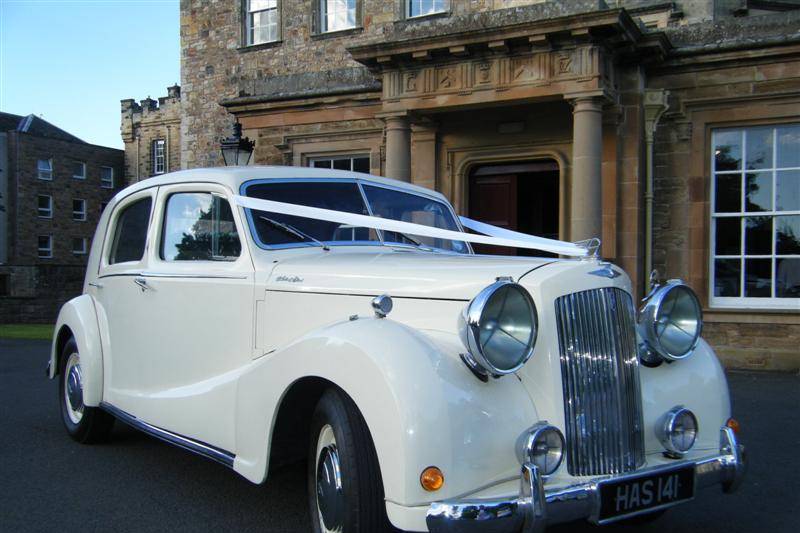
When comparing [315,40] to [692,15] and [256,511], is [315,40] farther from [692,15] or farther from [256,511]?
[256,511]

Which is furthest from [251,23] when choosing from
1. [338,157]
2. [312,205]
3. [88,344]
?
[312,205]

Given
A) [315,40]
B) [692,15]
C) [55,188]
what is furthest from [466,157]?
[55,188]

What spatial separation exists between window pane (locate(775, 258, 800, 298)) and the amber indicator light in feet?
29.8

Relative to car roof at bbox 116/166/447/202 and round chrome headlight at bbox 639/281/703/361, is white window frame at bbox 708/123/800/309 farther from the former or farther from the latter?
round chrome headlight at bbox 639/281/703/361

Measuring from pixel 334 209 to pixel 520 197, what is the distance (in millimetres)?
7975

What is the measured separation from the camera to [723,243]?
34.1ft

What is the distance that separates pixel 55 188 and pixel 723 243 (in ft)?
149

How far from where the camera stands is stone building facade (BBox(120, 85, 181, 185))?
45.3m

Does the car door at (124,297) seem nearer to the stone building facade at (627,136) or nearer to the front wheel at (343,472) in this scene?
the front wheel at (343,472)

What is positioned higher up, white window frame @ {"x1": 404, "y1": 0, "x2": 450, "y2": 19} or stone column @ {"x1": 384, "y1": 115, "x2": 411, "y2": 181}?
A: white window frame @ {"x1": 404, "y1": 0, "x2": 450, "y2": 19}

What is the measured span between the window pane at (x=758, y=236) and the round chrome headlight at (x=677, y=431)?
7946 millimetres

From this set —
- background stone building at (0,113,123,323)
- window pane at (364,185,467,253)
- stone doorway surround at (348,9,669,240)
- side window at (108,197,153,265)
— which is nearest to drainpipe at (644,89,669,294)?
stone doorway surround at (348,9,669,240)

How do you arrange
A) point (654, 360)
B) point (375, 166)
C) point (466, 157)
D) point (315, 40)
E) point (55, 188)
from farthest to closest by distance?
1. point (55, 188)
2. point (315, 40)
3. point (375, 166)
4. point (466, 157)
5. point (654, 360)

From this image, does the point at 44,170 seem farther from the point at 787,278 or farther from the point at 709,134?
the point at 787,278
